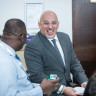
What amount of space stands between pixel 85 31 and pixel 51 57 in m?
1.62

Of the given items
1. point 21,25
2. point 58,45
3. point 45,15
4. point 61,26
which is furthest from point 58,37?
point 61,26

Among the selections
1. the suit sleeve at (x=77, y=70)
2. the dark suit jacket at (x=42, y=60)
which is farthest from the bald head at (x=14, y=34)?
the suit sleeve at (x=77, y=70)

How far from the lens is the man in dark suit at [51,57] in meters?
1.88

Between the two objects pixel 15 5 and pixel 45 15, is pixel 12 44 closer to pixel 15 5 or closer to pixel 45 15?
pixel 45 15

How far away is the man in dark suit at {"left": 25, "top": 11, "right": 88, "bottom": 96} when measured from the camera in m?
1.88

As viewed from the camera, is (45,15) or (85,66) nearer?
(45,15)

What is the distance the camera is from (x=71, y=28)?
10.6 ft

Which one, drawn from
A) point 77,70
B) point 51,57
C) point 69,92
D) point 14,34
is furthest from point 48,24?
point 14,34

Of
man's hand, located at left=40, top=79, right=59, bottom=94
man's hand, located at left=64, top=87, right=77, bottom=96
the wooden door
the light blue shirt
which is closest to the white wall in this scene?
the wooden door

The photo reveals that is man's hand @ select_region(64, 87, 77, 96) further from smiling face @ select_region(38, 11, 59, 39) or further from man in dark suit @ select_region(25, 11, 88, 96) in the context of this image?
smiling face @ select_region(38, 11, 59, 39)

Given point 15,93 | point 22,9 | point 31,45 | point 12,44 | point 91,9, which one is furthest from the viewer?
point 91,9

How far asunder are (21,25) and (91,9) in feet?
7.60

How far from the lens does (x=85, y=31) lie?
3367 mm

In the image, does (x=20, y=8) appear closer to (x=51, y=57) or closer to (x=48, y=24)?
(x=48, y=24)
